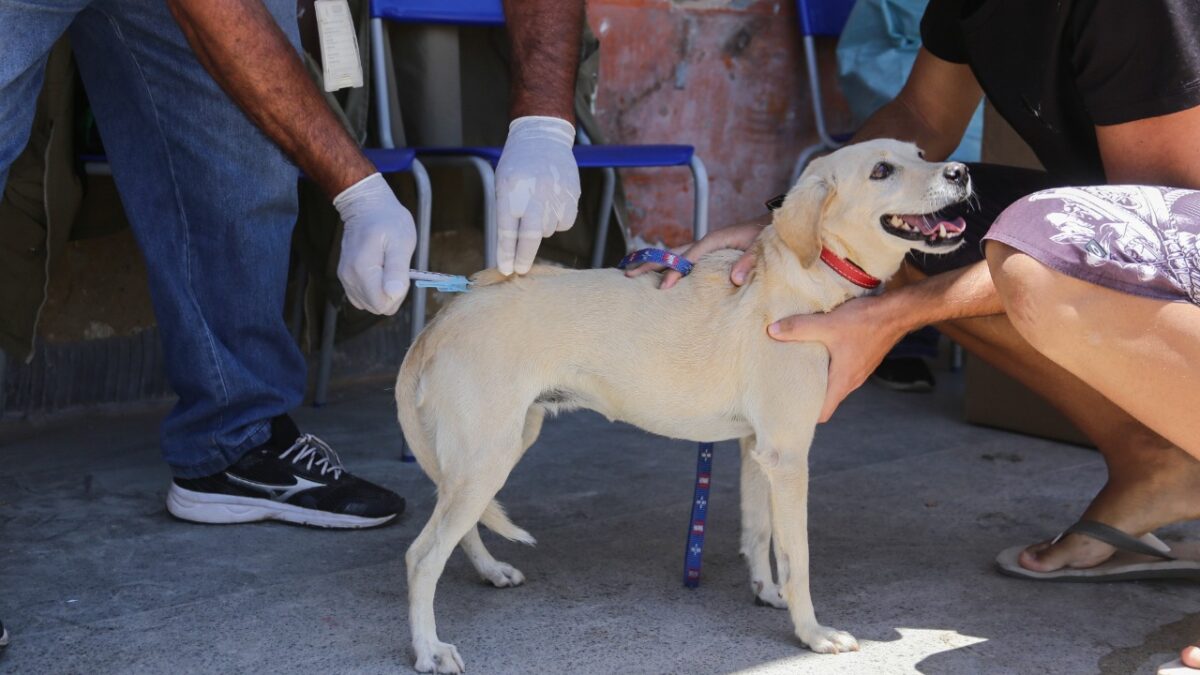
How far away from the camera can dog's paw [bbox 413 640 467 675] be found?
6.97ft

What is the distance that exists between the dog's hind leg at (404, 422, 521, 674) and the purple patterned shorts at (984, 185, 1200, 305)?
0.96 m

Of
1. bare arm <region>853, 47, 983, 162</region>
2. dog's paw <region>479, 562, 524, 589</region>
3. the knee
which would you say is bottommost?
dog's paw <region>479, 562, 524, 589</region>

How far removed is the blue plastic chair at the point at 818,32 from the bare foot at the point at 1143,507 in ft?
7.81

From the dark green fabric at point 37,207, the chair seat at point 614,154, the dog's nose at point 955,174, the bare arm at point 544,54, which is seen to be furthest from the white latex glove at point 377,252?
the dark green fabric at point 37,207

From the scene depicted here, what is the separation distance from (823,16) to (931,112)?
2.10 metres

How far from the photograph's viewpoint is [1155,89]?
2260mm

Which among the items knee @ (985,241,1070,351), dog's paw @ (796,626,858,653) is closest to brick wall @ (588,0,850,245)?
knee @ (985,241,1070,351)

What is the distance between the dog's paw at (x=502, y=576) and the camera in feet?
8.22

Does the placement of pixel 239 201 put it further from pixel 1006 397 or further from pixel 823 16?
pixel 823 16

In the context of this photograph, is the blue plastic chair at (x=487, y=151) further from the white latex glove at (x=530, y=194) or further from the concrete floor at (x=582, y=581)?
the white latex glove at (x=530, y=194)

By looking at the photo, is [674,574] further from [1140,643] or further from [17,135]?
[17,135]

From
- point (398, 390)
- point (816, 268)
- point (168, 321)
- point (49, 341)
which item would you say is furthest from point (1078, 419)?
point (49, 341)

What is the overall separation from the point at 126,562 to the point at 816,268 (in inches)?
59.0

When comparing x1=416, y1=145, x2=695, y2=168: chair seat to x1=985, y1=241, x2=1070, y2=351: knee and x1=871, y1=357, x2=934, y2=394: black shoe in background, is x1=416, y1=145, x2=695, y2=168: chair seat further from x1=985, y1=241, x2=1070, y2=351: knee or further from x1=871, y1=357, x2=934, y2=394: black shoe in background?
x1=985, y1=241, x2=1070, y2=351: knee
